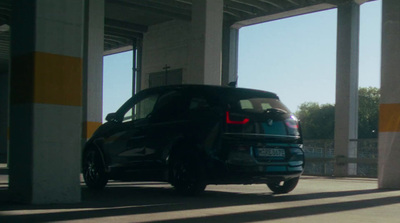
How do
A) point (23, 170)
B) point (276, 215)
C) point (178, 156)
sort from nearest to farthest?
point (276, 215) → point (23, 170) → point (178, 156)

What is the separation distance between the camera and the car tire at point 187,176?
8445 mm

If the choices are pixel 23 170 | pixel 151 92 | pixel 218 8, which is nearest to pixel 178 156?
pixel 151 92

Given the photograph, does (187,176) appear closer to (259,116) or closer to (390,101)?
(259,116)

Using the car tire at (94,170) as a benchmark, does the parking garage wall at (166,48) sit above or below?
above

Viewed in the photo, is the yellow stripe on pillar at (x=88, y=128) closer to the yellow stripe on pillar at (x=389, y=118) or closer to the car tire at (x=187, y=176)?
the yellow stripe on pillar at (x=389, y=118)

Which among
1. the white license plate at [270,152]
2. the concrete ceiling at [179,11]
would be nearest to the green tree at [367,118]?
the concrete ceiling at [179,11]

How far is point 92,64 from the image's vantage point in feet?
69.6

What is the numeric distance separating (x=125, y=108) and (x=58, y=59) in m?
2.62

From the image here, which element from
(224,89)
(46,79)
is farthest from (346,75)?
(46,79)

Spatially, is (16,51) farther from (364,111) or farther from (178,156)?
(364,111)

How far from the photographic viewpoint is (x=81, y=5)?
25.0 ft

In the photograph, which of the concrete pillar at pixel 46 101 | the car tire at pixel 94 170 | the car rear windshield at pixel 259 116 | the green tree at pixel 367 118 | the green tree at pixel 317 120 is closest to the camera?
the concrete pillar at pixel 46 101

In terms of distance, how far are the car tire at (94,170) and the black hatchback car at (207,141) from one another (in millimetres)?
191

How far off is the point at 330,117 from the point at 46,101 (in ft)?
294
